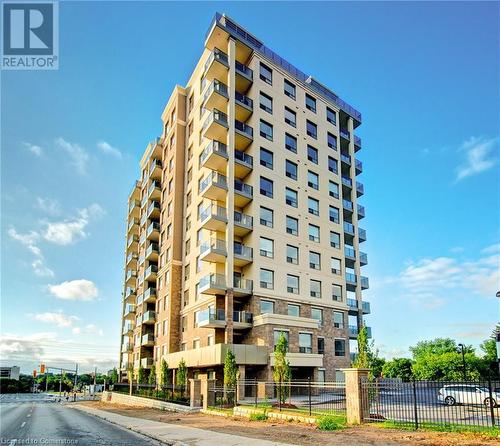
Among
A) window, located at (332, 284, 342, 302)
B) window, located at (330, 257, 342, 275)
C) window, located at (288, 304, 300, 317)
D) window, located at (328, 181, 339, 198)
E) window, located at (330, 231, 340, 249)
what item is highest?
window, located at (328, 181, 339, 198)

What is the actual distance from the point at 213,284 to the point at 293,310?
829 centimetres

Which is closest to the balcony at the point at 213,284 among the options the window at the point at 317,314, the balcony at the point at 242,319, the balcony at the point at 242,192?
the balcony at the point at 242,319

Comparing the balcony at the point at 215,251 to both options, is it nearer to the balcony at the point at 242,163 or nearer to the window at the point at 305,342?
the balcony at the point at 242,163

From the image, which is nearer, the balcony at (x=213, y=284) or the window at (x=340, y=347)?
the balcony at (x=213, y=284)

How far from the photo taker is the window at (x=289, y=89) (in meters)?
46.7

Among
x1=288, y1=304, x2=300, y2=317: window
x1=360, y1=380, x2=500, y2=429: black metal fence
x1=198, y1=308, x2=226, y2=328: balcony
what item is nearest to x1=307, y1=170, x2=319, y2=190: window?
x1=288, y1=304, x2=300, y2=317: window

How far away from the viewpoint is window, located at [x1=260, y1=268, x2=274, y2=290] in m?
39.3

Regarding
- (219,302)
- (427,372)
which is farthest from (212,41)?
(427,372)

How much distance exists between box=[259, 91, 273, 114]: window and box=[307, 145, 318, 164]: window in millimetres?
5749

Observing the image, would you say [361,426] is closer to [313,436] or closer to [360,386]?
[360,386]

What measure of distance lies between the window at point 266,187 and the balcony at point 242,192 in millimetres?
1211

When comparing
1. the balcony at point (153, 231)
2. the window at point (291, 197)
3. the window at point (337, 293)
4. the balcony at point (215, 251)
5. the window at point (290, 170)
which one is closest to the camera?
the balcony at point (215, 251)

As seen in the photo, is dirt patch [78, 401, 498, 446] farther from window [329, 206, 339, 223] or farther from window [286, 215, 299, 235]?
window [329, 206, 339, 223]

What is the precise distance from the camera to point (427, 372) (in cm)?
8300
